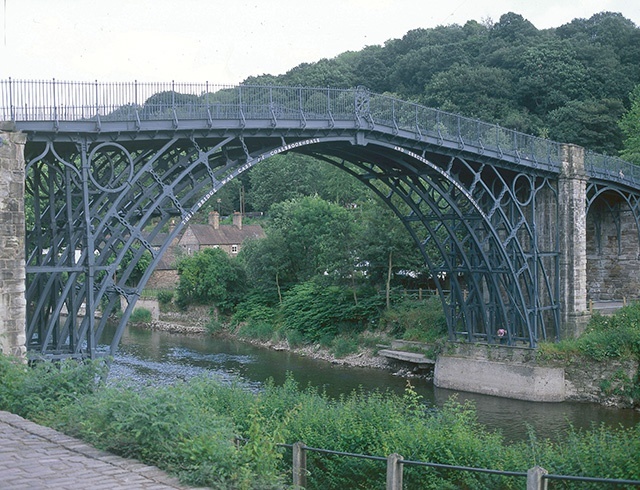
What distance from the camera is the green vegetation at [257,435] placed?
823 cm

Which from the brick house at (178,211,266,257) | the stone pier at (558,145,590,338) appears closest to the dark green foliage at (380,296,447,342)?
the stone pier at (558,145,590,338)

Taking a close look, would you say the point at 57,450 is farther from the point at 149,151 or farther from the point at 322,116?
the point at 322,116

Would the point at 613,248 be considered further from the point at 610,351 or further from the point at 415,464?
the point at 415,464

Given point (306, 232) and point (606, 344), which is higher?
point (306, 232)

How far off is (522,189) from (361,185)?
3281 centimetres

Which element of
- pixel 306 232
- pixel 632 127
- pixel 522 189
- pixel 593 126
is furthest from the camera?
pixel 593 126

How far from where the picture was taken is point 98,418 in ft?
30.0

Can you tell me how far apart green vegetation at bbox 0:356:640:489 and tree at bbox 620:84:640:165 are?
39449 millimetres

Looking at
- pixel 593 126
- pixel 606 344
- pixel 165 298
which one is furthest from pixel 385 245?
pixel 593 126

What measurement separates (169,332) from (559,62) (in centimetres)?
3859

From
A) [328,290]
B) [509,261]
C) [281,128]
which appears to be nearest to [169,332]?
[328,290]

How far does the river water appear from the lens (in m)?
25.7

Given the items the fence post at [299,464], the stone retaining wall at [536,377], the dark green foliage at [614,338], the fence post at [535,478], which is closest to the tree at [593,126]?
the dark green foliage at [614,338]

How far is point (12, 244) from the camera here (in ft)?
52.3
